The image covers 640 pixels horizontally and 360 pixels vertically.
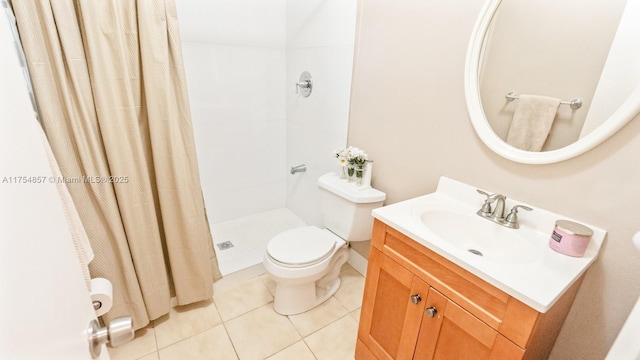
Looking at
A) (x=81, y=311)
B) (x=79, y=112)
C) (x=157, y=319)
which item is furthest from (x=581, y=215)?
(x=157, y=319)

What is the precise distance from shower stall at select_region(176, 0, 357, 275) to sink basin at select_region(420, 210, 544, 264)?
91cm

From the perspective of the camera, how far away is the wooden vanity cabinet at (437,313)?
0.81 m

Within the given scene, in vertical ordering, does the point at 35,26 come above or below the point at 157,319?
above

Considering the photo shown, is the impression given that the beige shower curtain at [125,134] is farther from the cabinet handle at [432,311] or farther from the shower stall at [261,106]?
the cabinet handle at [432,311]

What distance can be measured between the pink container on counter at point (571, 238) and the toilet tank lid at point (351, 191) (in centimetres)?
82

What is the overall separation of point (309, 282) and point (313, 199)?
886 mm

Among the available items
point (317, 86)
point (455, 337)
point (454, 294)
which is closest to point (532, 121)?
point (454, 294)

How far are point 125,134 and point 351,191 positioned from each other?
3.70 ft

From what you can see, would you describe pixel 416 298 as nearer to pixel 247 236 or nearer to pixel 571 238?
pixel 571 238

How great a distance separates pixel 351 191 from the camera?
64.1 inches

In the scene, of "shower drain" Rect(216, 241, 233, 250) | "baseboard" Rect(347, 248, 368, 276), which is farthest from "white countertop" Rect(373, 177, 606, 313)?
"shower drain" Rect(216, 241, 233, 250)

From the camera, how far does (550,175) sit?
103 cm

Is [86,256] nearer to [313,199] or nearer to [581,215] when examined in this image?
[313,199]

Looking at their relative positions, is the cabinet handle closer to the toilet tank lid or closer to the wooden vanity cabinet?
the wooden vanity cabinet
